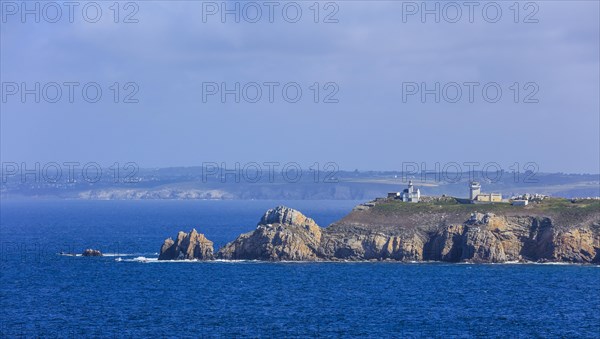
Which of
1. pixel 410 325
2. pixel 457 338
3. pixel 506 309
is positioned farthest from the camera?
pixel 506 309

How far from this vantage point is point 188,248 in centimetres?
12231

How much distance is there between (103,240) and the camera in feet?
531

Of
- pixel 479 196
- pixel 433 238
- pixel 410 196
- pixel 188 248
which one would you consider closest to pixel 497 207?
pixel 433 238

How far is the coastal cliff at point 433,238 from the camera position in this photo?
118000 millimetres

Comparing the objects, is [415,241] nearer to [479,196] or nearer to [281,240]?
[281,240]

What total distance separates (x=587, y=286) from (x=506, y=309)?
54.2 ft

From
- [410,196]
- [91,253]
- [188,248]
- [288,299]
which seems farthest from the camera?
[410,196]

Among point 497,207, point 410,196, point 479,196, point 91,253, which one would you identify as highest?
point 410,196

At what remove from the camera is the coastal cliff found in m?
118

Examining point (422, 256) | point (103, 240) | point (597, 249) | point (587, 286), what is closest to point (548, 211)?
point (597, 249)

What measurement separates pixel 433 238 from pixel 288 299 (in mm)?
35585

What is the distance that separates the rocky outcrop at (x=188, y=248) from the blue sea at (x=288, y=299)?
94.2 inches

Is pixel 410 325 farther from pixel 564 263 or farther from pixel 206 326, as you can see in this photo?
pixel 564 263

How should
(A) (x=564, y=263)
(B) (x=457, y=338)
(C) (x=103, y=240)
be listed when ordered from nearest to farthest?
(B) (x=457, y=338) → (A) (x=564, y=263) → (C) (x=103, y=240)
